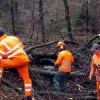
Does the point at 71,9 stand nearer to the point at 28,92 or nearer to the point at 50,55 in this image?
the point at 50,55

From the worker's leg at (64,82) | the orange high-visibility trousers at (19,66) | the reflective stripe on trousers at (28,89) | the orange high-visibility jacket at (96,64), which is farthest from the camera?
the worker's leg at (64,82)

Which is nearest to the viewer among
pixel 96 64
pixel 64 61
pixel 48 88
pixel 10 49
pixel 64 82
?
pixel 10 49

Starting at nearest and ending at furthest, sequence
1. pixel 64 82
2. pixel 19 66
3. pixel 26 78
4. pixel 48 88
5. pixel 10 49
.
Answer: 1. pixel 10 49
2. pixel 19 66
3. pixel 26 78
4. pixel 48 88
5. pixel 64 82

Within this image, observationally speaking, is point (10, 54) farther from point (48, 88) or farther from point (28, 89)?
point (48, 88)

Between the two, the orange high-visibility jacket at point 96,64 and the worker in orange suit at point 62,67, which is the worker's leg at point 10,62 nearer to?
the orange high-visibility jacket at point 96,64

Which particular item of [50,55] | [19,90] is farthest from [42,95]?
[50,55]

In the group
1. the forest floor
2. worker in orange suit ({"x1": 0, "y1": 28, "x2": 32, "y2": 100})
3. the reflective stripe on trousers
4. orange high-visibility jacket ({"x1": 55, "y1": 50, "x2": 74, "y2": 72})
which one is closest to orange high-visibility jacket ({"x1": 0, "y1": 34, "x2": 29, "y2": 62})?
worker in orange suit ({"x1": 0, "y1": 28, "x2": 32, "y2": 100})

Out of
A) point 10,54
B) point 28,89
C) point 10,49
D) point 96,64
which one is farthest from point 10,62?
point 96,64

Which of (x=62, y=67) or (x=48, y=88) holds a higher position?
(x=62, y=67)

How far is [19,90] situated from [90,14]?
17.0 metres

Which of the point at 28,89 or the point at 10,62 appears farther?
the point at 28,89

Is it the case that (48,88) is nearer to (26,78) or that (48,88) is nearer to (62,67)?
(62,67)

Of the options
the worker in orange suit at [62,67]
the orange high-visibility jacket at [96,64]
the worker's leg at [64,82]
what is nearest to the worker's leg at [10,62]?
the orange high-visibility jacket at [96,64]

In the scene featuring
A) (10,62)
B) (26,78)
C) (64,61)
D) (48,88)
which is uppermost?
(10,62)
